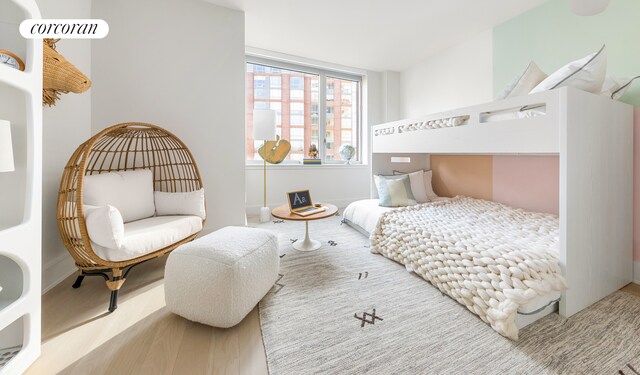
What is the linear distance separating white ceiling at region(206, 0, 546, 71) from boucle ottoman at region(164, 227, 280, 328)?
7.63 ft

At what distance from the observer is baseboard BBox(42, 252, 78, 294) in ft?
4.94

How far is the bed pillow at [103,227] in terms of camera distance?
1271mm

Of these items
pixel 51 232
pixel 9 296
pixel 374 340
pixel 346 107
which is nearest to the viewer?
pixel 9 296

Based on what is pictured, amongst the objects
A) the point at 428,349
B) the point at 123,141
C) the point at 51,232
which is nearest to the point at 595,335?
the point at 428,349

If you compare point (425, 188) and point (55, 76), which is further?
point (425, 188)

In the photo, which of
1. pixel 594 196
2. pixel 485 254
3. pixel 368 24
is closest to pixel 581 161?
pixel 594 196

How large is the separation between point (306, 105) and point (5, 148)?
332 cm

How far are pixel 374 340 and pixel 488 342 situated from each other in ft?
1.65

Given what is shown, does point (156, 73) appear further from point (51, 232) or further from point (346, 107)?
point (346, 107)

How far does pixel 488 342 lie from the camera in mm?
1092

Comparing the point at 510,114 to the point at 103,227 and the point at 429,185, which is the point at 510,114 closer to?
the point at 429,185

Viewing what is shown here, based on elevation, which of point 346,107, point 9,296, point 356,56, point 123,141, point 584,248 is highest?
point 356,56

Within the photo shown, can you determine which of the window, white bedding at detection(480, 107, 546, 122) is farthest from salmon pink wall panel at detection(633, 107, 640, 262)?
the window

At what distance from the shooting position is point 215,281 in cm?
114
